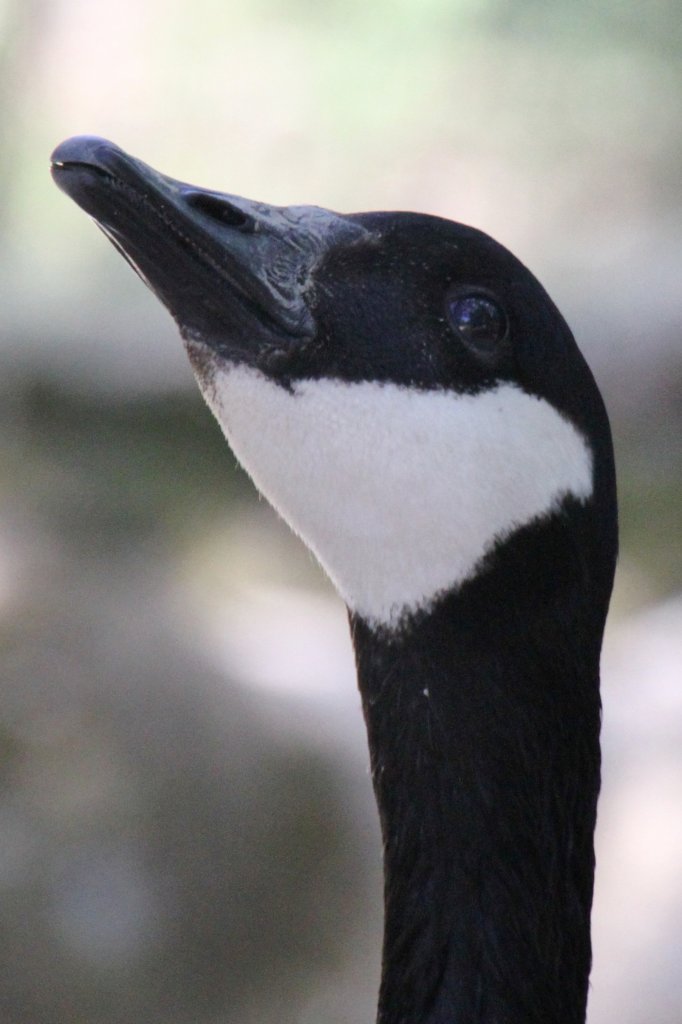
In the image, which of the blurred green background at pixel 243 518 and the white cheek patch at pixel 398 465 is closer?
the white cheek patch at pixel 398 465

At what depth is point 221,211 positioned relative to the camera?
1.41 m

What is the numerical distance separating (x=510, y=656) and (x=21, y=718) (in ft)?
8.60

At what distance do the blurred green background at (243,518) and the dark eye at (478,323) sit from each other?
195 centimetres

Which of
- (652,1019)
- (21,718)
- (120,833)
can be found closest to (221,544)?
(21,718)

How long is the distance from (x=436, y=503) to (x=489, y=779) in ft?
1.10

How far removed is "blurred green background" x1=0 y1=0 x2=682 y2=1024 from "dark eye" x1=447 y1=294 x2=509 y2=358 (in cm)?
195

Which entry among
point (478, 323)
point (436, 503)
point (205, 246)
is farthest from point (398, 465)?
point (205, 246)

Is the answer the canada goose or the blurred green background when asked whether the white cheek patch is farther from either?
the blurred green background

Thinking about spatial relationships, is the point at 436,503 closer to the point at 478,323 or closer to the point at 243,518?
the point at 478,323

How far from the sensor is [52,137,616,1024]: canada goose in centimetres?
139

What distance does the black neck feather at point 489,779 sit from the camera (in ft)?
4.88

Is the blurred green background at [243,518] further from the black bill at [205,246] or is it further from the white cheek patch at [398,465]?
the black bill at [205,246]

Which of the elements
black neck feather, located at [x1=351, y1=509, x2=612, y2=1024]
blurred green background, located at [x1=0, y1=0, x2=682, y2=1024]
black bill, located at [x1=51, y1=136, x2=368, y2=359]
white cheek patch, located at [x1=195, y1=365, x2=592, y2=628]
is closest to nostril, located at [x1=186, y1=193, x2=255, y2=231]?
black bill, located at [x1=51, y1=136, x2=368, y2=359]

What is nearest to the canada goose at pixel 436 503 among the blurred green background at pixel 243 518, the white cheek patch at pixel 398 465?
the white cheek patch at pixel 398 465
